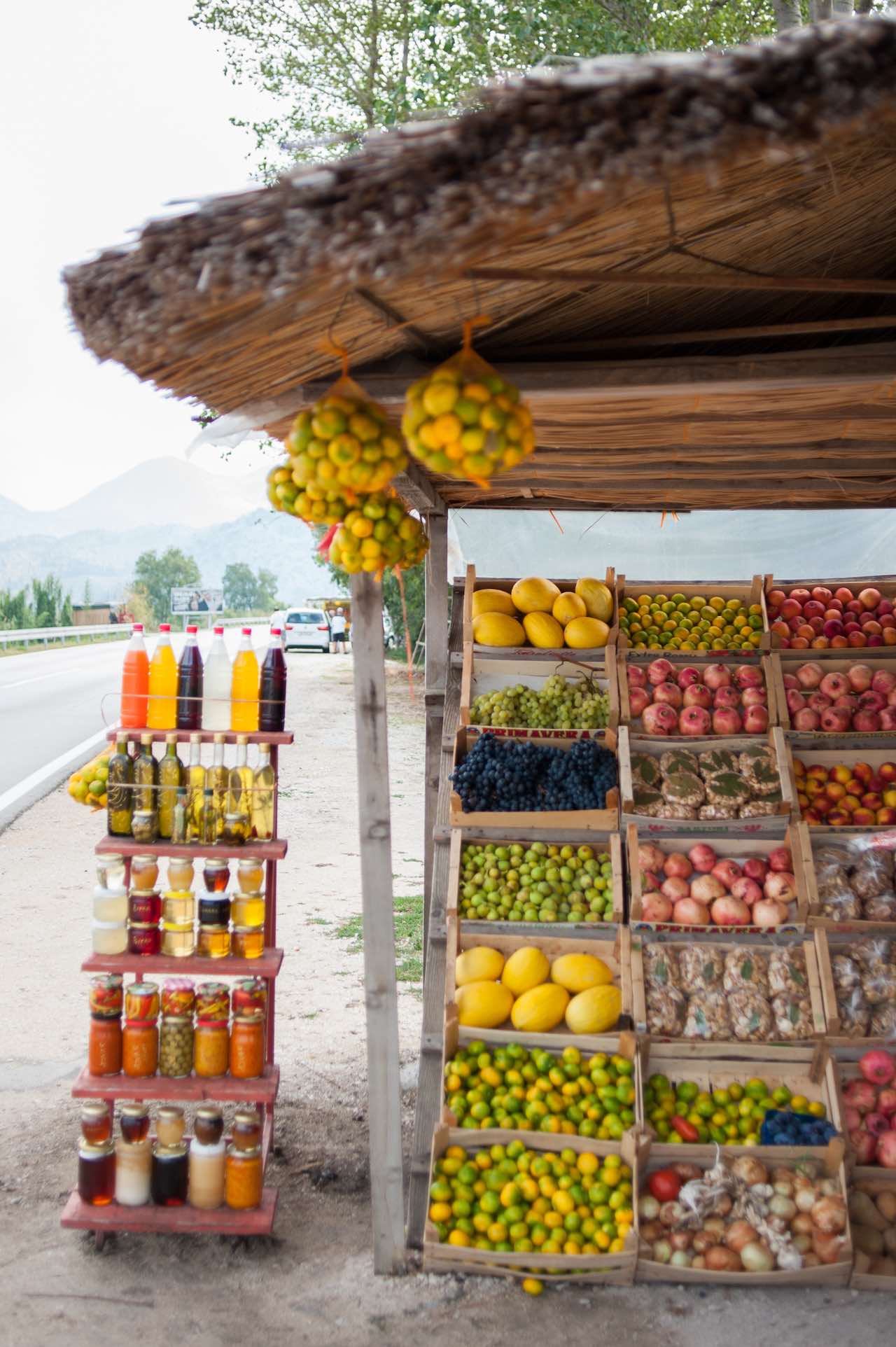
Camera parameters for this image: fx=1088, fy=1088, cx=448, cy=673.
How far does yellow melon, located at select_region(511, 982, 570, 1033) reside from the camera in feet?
13.9

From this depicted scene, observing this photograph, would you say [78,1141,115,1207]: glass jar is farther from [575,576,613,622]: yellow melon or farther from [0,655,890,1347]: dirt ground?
[575,576,613,622]: yellow melon

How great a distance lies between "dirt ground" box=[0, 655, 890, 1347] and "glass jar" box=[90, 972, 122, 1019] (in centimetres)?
81

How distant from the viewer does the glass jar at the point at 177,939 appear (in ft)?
13.0

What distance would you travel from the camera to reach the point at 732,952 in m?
4.33

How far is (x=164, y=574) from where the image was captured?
9588 cm

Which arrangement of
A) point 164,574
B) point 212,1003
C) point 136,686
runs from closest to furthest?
point 212,1003 → point 136,686 → point 164,574

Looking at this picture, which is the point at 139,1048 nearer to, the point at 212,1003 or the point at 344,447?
the point at 212,1003

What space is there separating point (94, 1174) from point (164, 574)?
3764 inches

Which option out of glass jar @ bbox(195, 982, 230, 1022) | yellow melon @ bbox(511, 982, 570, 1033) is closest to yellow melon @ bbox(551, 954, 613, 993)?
yellow melon @ bbox(511, 982, 570, 1033)

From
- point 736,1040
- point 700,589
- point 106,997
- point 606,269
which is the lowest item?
point 736,1040

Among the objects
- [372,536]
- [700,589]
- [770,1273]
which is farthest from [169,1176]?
[700,589]

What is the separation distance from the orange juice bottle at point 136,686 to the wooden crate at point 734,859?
6.54 feet

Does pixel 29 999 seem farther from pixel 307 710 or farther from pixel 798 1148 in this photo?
pixel 307 710

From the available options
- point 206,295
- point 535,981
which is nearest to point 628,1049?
point 535,981
